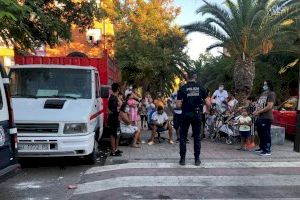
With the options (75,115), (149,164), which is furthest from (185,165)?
(75,115)

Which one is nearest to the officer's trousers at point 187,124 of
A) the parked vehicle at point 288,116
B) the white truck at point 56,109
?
the white truck at point 56,109

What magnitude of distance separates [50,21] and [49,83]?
391 centimetres

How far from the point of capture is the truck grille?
29.2 feet

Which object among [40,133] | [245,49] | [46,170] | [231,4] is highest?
[231,4]

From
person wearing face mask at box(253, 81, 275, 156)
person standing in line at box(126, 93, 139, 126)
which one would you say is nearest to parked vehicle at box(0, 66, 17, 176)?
person wearing face mask at box(253, 81, 275, 156)

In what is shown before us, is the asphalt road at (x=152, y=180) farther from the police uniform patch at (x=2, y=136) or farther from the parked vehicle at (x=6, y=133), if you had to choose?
the police uniform patch at (x=2, y=136)

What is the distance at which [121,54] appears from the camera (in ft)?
120

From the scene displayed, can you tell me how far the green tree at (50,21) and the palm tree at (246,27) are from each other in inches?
200

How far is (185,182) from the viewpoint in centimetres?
812

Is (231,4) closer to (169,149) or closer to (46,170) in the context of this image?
(169,149)

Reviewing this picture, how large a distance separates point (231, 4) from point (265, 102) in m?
7.42

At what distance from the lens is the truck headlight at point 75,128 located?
902 centimetres

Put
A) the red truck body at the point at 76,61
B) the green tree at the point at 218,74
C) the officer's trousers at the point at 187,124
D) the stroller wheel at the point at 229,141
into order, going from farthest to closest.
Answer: the green tree at the point at 218,74
the stroller wheel at the point at 229,141
the red truck body at the point at 76,61
the officer's trousers at the point at 187,124

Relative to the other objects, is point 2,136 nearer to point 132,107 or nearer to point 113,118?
point 113,118
